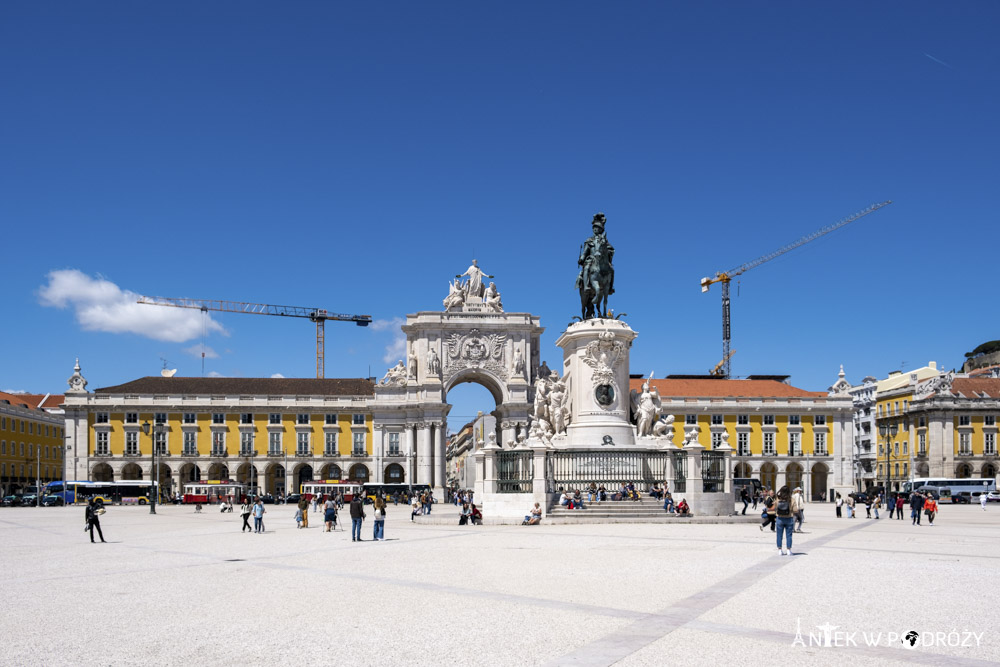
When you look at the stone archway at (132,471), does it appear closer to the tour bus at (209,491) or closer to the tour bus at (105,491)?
Answer: the tour bus at (105,491)

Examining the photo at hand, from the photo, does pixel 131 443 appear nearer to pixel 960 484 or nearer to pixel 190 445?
pixel 190 445

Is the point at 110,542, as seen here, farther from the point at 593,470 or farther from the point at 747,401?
the point at 747,401

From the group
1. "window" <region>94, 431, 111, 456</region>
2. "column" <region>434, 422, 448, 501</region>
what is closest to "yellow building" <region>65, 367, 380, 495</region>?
"window" <region>94, 431, 111, 456</region>

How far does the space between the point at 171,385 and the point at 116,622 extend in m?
87.9

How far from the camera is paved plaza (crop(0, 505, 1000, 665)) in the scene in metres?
9.53

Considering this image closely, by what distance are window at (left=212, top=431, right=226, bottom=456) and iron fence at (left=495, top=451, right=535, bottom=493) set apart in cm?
6537

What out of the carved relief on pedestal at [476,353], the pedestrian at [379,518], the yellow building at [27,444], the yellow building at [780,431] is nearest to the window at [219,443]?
the yellow building at [27,444]

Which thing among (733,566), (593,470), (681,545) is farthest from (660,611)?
(593,470)

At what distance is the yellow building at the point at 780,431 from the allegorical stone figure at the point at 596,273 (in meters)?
58.4

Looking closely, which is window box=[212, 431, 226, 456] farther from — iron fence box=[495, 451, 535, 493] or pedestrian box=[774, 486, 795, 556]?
pedestrian box=[774, 486, 795, 556]

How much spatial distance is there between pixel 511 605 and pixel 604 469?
17.8m

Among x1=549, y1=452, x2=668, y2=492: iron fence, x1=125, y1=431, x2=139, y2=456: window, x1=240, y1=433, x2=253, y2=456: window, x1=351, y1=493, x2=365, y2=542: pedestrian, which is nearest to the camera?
x1=351, y1=493, x2=365, y2=542: pedestrian

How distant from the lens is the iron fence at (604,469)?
97.6ft

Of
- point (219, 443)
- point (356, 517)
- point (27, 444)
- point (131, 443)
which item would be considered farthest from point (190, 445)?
point (356, 517)
